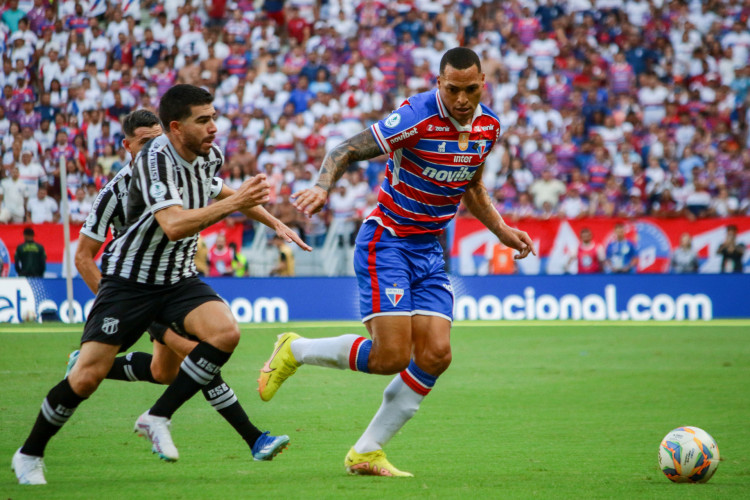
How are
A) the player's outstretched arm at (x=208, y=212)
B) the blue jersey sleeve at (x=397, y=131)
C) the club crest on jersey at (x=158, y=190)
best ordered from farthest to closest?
1. the blue jersey sleeve at (x=397, y=131)
2. the club crest on jersey at (x=158, y=190)
3. the player's outstretched arm at (x=208, y=212)

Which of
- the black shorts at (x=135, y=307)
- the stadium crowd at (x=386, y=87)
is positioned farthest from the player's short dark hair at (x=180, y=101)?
the stadium crowd at (x=386, y=87)

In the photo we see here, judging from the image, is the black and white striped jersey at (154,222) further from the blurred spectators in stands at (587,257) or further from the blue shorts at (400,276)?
the blurred spectators in stands at (587,257)

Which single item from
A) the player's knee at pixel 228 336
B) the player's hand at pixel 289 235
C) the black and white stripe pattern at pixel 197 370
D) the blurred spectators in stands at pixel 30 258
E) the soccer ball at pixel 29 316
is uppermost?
the player's hand at pixel 289 235

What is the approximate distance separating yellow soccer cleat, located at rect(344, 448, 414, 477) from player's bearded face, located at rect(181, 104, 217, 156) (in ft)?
6.91

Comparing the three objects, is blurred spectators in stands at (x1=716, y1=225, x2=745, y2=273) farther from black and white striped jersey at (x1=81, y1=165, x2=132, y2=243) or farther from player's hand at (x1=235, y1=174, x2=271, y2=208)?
player's hand at (x1=235, y1=174, x2=271, y2=208)

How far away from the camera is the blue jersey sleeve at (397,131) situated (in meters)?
5.95

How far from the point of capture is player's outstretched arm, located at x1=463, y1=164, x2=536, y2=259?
255 inches

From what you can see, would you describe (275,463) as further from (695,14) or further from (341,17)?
(695,14)

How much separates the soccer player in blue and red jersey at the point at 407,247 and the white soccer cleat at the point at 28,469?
1.58 metres

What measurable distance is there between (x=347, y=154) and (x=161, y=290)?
144 cm

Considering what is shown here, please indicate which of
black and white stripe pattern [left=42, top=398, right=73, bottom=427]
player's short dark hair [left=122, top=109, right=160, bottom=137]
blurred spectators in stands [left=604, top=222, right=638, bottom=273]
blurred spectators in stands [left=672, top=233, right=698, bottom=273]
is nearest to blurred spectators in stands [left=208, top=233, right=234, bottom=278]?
blurred spectators in stands [left=604, top=222, right=638, bottom=273]

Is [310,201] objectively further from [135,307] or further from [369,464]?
[369,464]

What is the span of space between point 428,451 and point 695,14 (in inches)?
754

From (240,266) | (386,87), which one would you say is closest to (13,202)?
(240,266)
